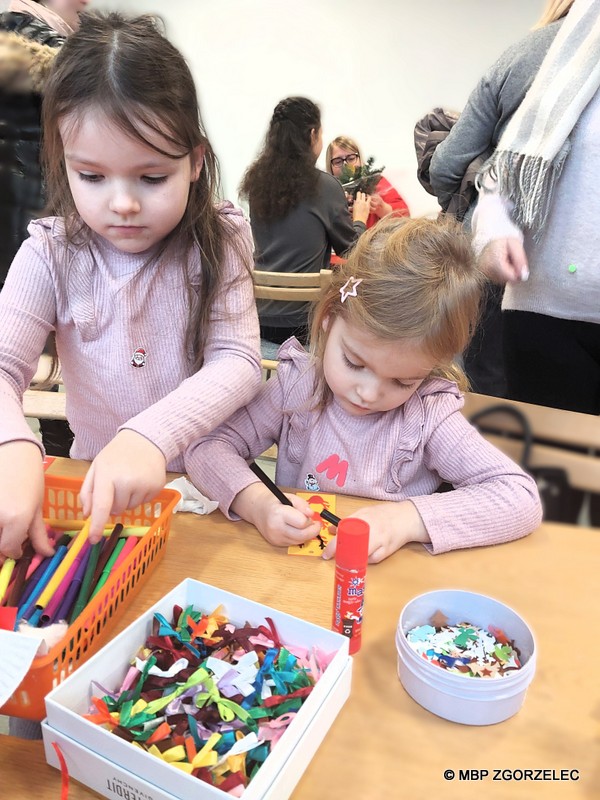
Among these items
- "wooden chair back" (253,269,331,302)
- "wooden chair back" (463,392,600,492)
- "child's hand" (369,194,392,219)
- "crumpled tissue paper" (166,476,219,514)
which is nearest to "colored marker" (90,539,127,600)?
"crumpled tissue paper" (166,476,219,514)

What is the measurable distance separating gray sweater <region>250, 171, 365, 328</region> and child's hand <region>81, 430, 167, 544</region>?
77.6 inches

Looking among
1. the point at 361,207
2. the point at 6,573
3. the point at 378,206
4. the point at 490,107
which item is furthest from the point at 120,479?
the point at 378,206

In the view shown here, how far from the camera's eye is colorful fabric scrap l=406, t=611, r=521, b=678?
1.93ft

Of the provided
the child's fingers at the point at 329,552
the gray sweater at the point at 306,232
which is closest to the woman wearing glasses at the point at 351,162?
the gray sweater at the point at 306,232

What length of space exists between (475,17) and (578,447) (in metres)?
3.15

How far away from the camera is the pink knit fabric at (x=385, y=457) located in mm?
838

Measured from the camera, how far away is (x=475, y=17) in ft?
11.0

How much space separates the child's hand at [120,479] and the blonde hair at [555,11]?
1.13 meters

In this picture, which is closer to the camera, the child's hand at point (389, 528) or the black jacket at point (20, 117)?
the child's hand at point (389, 528)

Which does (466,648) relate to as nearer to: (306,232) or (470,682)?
(470,682)

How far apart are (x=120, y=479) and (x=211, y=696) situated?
233mm

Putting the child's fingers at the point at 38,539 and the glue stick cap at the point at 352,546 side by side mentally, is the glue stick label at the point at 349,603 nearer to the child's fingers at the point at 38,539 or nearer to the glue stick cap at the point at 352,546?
the glue stick cap at the point at 352,546

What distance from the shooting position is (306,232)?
2.59 meters

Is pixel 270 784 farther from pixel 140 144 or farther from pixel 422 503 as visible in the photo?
→ pixel 140 144
